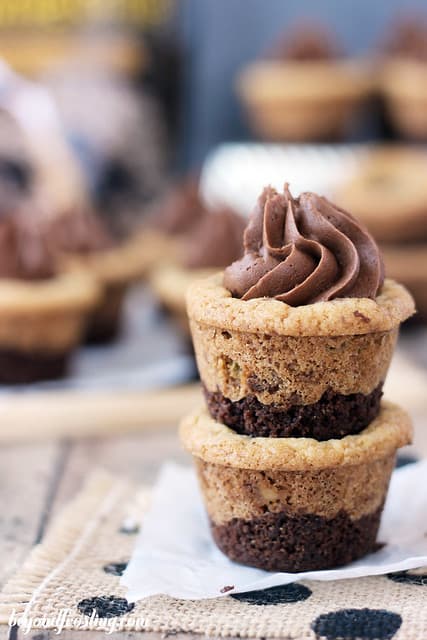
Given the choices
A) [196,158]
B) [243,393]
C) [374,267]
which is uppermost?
[374,267]

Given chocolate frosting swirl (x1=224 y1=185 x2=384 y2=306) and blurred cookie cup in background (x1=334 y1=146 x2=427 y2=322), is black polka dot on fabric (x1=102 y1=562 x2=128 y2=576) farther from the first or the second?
blurred cookie cup in background (x1=334 y1=146 x2=427 y2=322)

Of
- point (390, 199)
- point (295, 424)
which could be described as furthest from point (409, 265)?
point (295, 424)

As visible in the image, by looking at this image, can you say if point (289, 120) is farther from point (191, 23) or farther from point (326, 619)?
point (326, 619)

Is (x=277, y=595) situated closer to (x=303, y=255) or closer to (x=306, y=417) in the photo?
(x=306, y=417)

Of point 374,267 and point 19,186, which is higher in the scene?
point 374,267

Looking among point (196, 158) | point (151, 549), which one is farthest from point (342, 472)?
point (196, 158)

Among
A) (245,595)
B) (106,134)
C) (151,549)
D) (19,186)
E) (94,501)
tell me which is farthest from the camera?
(106,134)
